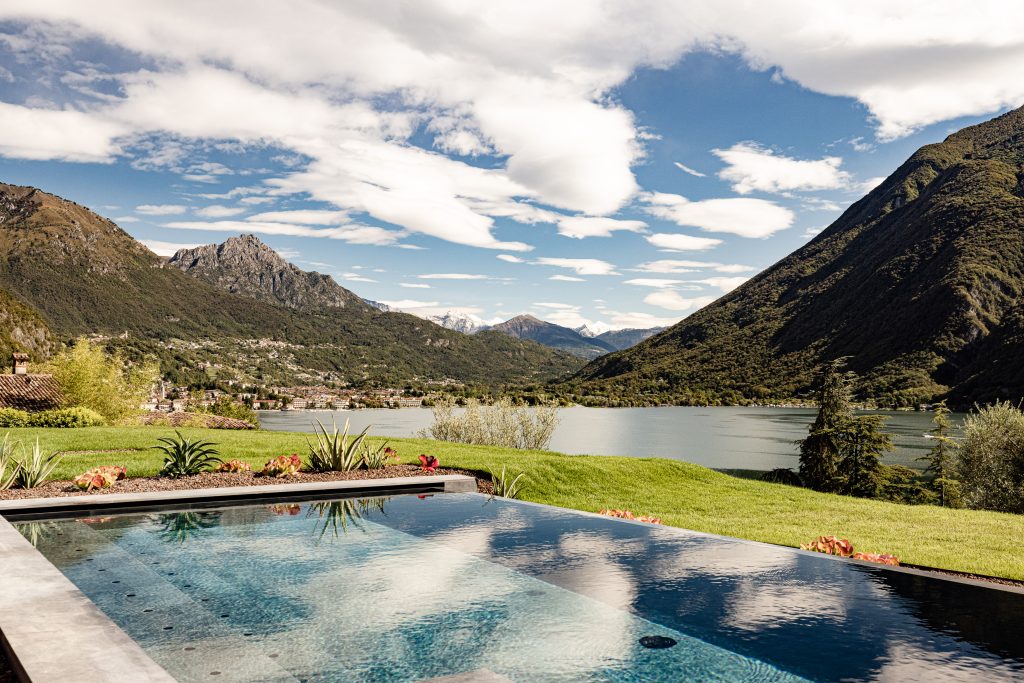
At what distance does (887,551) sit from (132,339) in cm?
20815

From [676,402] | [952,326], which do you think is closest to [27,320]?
[676,402]

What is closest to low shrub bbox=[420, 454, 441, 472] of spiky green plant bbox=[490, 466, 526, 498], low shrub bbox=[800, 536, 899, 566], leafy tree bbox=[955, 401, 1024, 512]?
spiky green plant bbox=[490, 466, 526, 498]

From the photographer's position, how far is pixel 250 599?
5781 mm

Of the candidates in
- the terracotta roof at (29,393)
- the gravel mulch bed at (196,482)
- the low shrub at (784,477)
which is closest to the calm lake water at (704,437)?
the low shrub at (784,477)

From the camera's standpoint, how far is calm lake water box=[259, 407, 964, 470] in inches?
2218

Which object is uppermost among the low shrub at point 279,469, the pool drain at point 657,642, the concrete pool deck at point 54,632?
the concrete pool deck at point 54,632

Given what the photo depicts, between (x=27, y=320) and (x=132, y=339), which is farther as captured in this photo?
(x=132, y=339)

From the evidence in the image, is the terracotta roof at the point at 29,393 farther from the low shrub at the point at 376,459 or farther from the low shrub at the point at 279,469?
the low shrub at the point at 279,469

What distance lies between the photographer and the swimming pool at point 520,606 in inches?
171

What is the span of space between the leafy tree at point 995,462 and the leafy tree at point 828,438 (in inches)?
254

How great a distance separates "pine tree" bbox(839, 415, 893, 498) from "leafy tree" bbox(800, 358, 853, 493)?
331mm

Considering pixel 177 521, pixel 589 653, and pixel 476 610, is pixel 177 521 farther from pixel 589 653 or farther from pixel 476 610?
pixel 589 653

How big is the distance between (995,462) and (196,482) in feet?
132

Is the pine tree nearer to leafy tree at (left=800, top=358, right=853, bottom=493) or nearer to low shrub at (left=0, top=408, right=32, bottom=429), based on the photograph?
leafy tree at (left=800, top=358, right=853, bottom=493)
